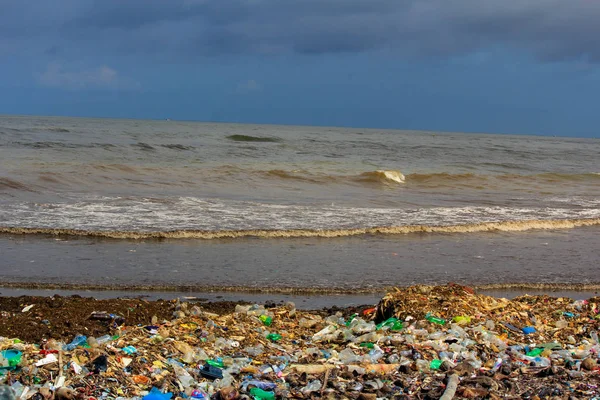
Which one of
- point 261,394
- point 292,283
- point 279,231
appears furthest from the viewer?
point 279,231

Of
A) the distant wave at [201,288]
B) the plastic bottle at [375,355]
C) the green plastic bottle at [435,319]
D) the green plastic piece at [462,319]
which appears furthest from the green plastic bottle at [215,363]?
the distant wave at [201,288]

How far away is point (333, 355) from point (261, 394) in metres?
1.04

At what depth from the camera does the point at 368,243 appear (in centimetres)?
1164

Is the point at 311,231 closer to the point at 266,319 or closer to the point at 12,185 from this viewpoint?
the point at 266,319

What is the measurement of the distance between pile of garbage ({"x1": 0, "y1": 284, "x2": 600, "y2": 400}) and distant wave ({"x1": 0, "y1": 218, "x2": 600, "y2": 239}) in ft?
15.5

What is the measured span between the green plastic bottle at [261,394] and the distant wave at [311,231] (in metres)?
7.21

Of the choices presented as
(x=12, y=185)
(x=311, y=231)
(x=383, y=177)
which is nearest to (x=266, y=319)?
(x=311, y=231)

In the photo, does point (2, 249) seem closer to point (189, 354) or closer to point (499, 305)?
point (189, 354)

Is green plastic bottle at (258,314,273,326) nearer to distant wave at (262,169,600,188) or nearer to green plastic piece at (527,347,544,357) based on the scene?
green plastic piece at (527,347,544,357)

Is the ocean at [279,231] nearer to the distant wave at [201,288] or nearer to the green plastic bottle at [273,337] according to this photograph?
the distant wave at [201,288]

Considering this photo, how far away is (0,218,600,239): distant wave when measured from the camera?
1128 centimetres

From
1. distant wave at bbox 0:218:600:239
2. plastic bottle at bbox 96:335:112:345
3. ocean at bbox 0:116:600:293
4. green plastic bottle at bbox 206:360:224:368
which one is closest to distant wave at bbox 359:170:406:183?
ocean at bbox 0:116:600:293

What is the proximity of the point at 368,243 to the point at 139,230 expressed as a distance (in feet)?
14.4

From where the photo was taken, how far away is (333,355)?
5.30 m
